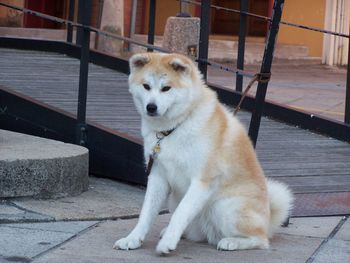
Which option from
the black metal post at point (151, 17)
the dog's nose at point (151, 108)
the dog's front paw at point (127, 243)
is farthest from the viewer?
the black metal post at point (151, 17)

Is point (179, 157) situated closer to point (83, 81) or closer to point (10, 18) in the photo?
point (83, 81)

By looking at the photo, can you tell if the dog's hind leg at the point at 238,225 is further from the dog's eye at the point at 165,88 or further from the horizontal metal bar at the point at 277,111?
the horizontal metal bar at the point at 277,111

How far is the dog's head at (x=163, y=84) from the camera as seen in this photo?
17.0ft

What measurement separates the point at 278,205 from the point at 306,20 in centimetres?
1529

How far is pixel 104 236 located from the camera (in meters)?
5.71

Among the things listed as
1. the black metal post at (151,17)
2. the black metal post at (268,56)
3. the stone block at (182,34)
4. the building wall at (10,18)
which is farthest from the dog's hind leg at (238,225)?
the building wall at (10,18)

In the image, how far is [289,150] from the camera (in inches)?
322

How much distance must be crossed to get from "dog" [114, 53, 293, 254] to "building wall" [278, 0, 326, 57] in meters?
15.2

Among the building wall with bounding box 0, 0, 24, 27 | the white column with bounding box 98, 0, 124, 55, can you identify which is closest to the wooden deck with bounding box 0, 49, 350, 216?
the white column with bounding box 98, 0, 124, 55

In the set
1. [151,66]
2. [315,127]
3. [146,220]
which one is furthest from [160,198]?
[315,127]

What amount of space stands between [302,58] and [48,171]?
14.3m

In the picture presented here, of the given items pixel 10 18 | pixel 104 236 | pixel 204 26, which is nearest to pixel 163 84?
pixel 104 236

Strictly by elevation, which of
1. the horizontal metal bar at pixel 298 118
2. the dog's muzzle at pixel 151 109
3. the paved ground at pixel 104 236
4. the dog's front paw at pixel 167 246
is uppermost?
the dog's muzzle at pixel 151 109

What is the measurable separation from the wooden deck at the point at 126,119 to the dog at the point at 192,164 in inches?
57.6
